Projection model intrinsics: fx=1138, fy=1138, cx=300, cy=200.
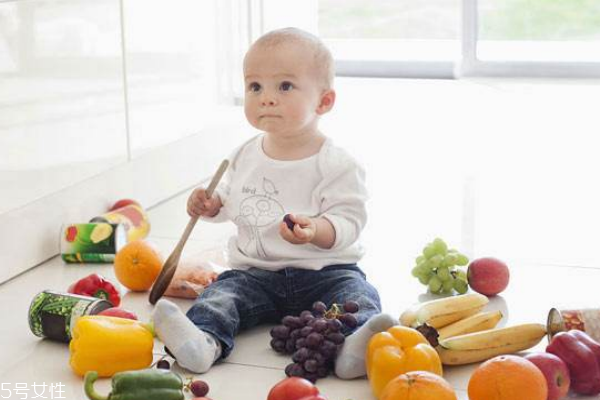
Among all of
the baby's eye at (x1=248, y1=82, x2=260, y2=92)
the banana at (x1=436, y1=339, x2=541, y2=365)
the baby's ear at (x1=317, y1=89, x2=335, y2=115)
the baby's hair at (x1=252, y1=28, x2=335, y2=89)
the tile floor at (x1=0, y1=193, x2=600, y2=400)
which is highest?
the baby's hair at (x1=252, y1=28, x2=335, y2=89)

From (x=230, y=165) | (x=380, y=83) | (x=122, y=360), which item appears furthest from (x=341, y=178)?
(x=380, y=83)

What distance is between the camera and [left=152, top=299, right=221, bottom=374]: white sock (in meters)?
1.94

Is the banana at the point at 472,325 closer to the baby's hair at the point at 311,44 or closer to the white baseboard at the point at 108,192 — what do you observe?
the baby's hair at the point at 311,44

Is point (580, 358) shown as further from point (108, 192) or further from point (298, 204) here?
point (108, 192)

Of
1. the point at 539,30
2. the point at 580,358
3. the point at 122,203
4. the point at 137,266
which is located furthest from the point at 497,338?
→ the point at 539,30

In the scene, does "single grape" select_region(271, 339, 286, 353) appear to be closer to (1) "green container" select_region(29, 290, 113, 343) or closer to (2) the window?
(1) "green container" select_region(29, 290, 113, 343)

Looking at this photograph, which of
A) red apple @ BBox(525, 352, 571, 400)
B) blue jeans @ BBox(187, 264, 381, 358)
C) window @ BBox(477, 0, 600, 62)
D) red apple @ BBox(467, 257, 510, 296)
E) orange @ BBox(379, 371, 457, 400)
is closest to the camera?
orange @ BBox(379, 371, 457, 400)

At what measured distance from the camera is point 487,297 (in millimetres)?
2346

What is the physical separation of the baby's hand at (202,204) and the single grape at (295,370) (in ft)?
1.57

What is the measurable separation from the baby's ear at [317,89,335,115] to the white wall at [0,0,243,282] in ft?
2.32

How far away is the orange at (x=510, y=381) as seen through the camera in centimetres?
173

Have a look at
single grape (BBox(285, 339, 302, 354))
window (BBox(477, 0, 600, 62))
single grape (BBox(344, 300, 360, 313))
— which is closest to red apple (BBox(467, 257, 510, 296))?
single grape (BBox(344, 300, 360, 313))

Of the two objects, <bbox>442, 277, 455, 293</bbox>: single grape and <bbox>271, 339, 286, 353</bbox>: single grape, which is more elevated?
<bbox>442, 277, 455, 293</bbox>: single grape

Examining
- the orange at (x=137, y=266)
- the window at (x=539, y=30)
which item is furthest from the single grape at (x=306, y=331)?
the window at (x=539, y=30)
